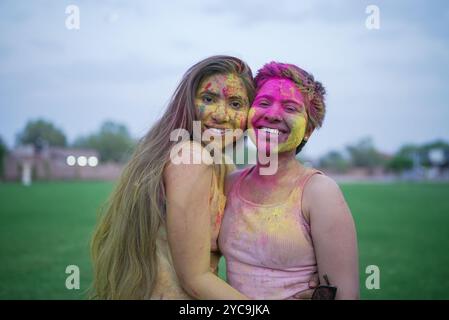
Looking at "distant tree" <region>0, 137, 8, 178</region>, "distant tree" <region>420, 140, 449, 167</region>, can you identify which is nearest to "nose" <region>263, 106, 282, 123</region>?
"distant tree" <region>0, 137, 8, 178</region>

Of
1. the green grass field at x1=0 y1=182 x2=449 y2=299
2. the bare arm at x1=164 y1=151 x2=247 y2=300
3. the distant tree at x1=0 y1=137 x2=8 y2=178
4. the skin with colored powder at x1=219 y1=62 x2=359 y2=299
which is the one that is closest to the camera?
the bare arm at x1=164 y1=151 x2=247 y2=300

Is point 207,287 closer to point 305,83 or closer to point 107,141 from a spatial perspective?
point 305,83

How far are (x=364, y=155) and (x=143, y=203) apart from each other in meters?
85.8

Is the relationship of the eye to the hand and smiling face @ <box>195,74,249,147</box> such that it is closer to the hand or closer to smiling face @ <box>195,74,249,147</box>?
smiling face @ <box>195,74,249,147</box>

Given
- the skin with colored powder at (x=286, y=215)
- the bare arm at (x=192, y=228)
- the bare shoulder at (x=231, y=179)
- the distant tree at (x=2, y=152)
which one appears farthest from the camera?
the distant tree at (x=2, y=152)

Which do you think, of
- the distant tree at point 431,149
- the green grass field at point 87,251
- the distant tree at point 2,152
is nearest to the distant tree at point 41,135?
the distant tree at point 2,152

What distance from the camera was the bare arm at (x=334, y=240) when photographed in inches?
90.7

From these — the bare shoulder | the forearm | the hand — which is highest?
the bare shoulder

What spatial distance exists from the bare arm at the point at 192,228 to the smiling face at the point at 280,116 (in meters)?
0.40

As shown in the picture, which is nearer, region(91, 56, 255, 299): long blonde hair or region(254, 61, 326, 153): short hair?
region(91, 56, 255, 299): long blonde hair

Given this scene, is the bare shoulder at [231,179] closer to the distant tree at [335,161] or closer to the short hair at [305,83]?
the short hair at [305,83]

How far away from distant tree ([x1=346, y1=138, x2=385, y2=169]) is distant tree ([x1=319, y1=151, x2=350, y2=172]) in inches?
82.4

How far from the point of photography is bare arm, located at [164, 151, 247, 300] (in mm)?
2207

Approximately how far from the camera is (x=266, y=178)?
2.59m
